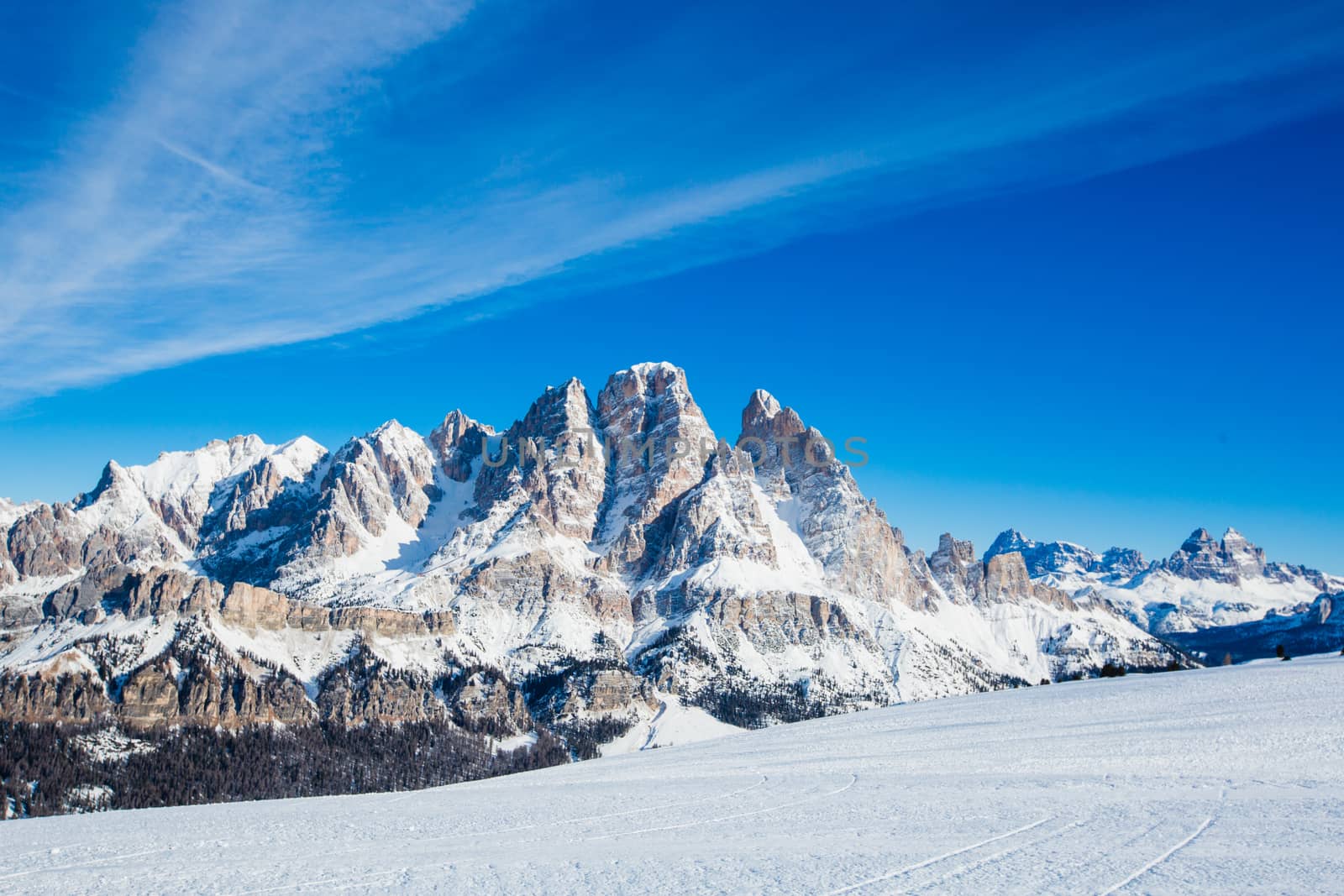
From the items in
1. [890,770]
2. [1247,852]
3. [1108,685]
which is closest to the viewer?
[1247,852]

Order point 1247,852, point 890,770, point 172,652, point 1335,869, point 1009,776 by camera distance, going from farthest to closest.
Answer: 1. point 172,652
2. point 890,770
3. point 1009,776
4. point 1247,852
5. point 1335,869

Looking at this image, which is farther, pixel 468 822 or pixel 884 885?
pixel 468 822

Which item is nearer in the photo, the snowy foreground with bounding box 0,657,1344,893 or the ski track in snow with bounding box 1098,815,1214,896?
the ski track in snow with bounding box 1098,815,1214,896

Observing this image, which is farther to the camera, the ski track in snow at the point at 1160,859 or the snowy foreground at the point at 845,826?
the snowy foreground at the point at 845,826

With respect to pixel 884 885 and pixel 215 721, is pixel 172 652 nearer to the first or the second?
pixel 215 721

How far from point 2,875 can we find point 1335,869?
30778mm

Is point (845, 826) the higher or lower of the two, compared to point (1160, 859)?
lower

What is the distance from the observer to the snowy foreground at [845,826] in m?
18.6

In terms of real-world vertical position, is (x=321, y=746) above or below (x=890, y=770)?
below

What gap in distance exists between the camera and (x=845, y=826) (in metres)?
23.9

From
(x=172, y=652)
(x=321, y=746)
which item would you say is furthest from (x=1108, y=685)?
(x=172, y=652)

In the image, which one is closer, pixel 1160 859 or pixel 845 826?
pixel 1160 859

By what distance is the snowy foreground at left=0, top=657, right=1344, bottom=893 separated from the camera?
18.6m

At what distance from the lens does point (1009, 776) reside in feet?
103
